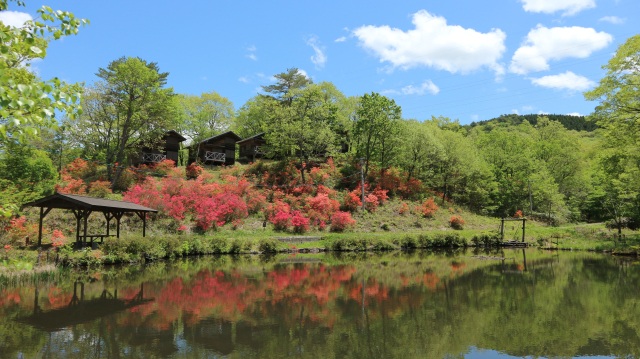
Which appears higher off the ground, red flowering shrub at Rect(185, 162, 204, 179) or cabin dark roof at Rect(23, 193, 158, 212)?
red flowering shrub at Rect(185, 162, 204, 179)

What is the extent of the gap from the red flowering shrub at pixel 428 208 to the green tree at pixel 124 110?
2732 centimetres

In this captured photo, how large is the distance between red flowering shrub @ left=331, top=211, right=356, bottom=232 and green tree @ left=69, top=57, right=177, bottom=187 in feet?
63.6

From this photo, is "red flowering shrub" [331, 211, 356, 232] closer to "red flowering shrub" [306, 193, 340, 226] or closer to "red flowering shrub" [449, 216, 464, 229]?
"red flowering shrub" [306, 193, 340, 226]

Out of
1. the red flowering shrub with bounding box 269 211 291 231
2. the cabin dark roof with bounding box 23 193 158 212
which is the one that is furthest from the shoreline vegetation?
the cabin dark roof with bounding box 23 193 158 212

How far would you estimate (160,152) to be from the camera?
4184 centimetres

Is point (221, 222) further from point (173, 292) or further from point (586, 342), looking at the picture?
point (586, 342)

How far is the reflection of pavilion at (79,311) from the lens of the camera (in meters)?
10.3

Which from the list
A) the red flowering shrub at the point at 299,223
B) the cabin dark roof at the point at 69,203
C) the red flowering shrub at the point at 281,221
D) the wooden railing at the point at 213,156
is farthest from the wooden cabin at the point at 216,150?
the cabin dark roof at the point at 69,203

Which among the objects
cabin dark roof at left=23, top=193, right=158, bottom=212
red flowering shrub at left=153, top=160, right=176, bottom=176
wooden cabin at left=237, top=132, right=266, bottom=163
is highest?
wooden cabin at left=237, top=132, right=266, bottom=163

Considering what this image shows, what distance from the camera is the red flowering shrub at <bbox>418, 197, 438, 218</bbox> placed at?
39.0 metres

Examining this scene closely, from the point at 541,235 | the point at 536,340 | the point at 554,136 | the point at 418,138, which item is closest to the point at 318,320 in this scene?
the point at 536,340

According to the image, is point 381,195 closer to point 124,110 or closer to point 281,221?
point 281,221

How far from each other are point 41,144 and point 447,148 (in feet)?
140

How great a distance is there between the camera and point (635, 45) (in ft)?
67.1
